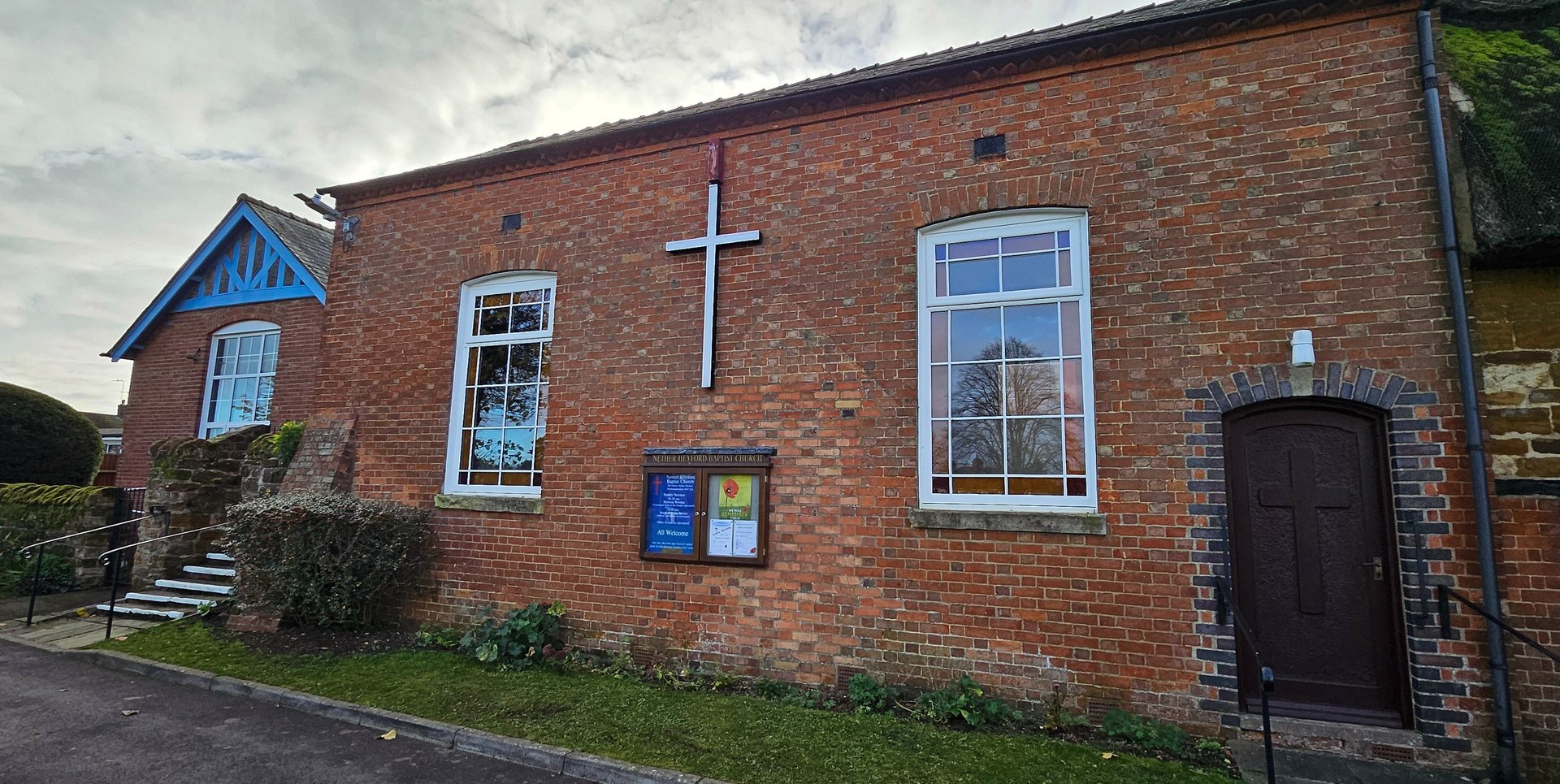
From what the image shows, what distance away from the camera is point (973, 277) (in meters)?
5.80

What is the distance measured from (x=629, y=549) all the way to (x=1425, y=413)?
5975mm

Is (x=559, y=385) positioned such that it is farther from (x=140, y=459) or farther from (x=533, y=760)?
(x=140, y=459)

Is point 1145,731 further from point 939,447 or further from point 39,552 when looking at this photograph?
point 39,552

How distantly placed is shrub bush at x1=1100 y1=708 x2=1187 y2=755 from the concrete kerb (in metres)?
2.67

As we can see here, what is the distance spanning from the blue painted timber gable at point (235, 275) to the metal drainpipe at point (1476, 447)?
14121mm

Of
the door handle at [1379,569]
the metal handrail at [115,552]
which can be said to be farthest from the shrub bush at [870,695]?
the metal handrail at [115,552]

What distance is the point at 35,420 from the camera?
44.2 ft

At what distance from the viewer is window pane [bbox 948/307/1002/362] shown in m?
5.66

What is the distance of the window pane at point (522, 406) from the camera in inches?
289

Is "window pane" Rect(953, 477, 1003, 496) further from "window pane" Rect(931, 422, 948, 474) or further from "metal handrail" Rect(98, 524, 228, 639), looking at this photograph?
"metal handrail" Rect(98, 524, 228, 639)

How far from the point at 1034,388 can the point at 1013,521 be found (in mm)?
1042

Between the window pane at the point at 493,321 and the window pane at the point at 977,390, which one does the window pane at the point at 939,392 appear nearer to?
the window pane at the point at 977,390

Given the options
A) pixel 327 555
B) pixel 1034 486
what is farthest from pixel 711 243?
pixel 327 555

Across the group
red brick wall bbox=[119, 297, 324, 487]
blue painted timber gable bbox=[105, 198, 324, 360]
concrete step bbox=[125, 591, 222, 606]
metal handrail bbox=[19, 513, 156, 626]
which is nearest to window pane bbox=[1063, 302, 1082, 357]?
concrete step bbox=[125, 591, 222, 606]
